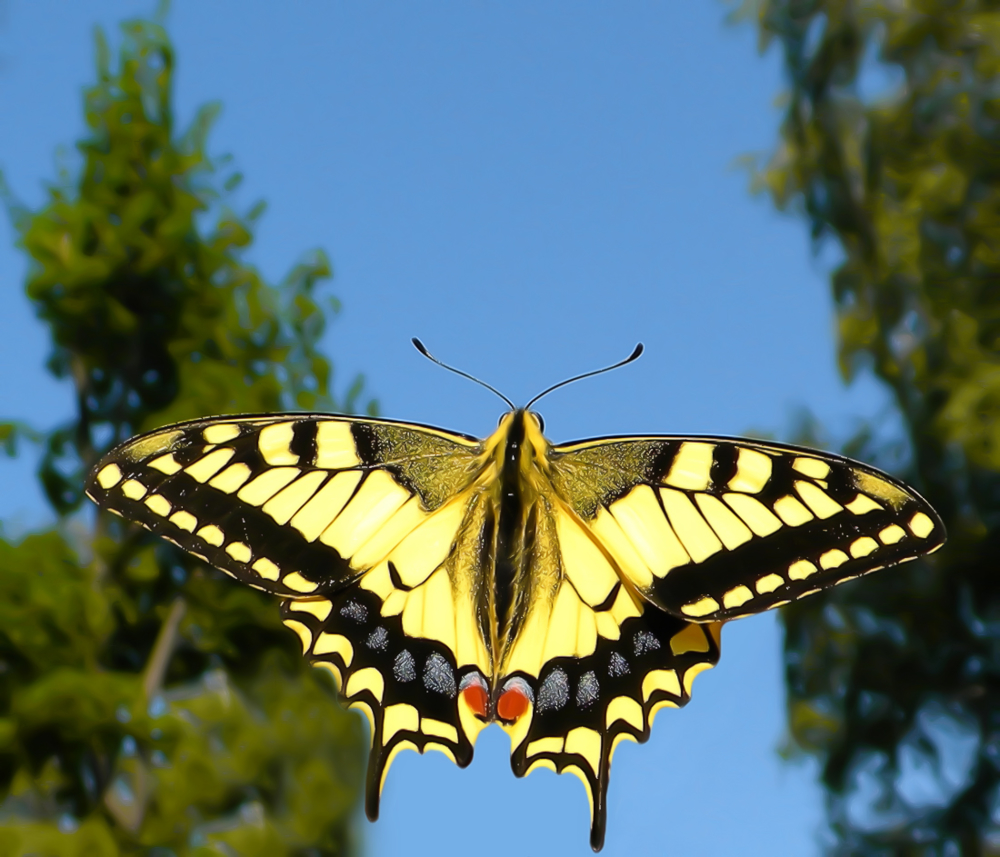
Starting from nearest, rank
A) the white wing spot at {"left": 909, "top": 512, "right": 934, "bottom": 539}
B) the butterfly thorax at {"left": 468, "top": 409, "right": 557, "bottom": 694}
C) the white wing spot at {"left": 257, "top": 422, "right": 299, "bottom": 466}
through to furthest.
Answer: the white wing spot at {"left": 909, "top": 512, "right": 934, "bottom": 539}, the butterfly thorax at {"left": 468, "top": 409, "right": 557, "bottom": 694}, the white wing spot at {"left": 257, "top": 422, "right": 299, "bottom": 466}

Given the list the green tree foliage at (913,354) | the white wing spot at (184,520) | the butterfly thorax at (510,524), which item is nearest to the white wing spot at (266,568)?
the white wing spot at (184,520)

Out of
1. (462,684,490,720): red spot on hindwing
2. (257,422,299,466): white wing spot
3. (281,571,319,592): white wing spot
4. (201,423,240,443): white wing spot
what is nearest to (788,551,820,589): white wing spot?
(462,684,490,720): red spot on hindwing

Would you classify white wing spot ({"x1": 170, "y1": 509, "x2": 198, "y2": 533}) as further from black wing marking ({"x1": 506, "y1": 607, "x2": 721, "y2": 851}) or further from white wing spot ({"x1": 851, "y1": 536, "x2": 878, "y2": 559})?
white wing spot ({"x1": 851, "y1": 536, "x2": 878, "y2": 559})

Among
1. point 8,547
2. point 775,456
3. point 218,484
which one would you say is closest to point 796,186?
point 775,456

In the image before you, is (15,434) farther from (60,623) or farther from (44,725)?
(44,725)

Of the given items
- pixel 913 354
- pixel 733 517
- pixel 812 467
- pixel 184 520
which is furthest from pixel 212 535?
pixel 913 354

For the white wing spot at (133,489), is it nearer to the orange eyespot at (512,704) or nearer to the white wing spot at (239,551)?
the white wing spot at (239,551)

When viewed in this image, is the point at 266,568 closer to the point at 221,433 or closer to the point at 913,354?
the point at 221,433

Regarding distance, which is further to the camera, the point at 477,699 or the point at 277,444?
the point at 277,444
